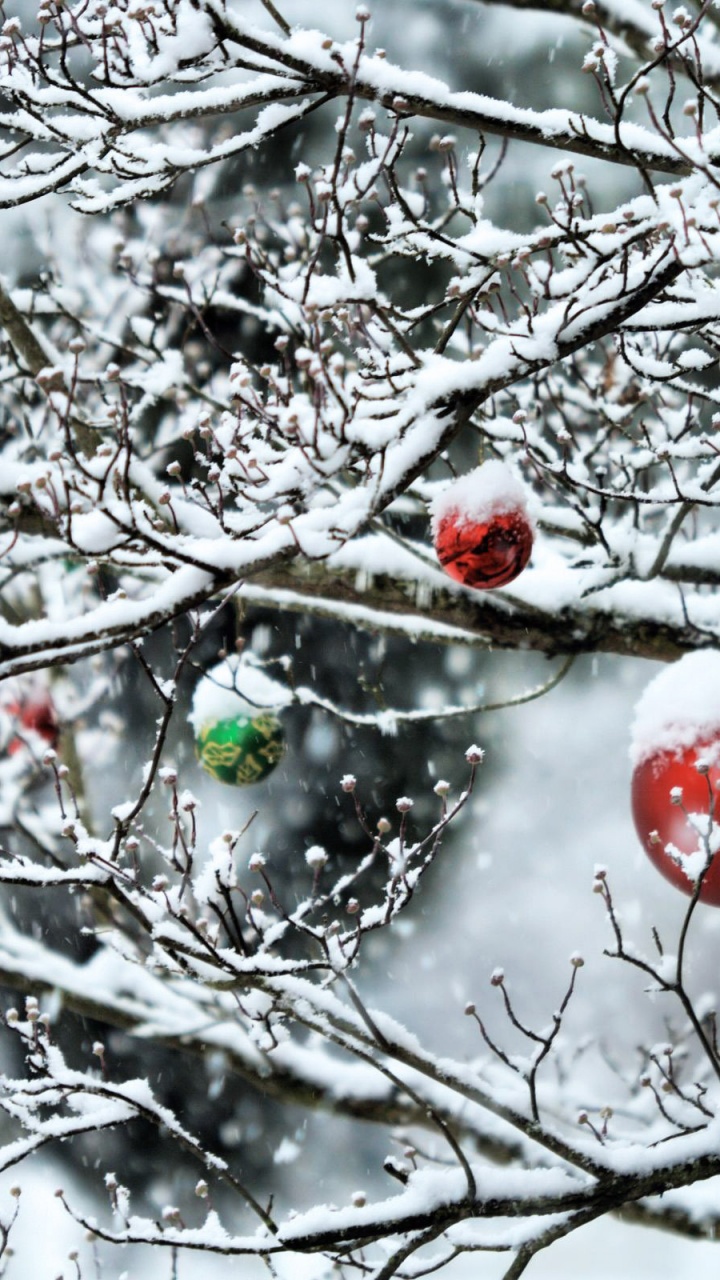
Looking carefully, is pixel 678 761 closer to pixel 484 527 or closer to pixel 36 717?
pixel 484 527

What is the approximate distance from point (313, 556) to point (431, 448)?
30cm

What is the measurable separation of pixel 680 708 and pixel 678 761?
0.17 metres

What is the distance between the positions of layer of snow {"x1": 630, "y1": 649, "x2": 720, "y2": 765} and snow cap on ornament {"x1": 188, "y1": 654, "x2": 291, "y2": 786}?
126 cm

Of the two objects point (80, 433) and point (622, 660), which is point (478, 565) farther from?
point (622, 660)

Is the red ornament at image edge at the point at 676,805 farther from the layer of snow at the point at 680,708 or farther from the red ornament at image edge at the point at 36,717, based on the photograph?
the red ornament at image edge at the point at 36,717

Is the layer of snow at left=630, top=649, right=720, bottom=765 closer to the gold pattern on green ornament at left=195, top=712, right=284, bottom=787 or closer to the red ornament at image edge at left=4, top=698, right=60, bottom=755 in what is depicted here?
the gold pattern on green ornament at left=195, top=712, right=284, bottom=787

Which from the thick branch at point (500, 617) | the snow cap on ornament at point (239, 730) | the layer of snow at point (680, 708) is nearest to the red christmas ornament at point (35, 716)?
the snow cap on ornament at point (239, 730)

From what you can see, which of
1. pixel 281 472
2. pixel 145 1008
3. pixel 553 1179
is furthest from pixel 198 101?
pixel 145 1008

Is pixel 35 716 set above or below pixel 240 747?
above

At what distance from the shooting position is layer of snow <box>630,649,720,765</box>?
2.95 meters

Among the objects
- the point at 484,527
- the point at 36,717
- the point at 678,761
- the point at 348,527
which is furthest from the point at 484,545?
the point at 36,717

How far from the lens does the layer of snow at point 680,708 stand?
295 centimetres

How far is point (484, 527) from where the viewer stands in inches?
91.7

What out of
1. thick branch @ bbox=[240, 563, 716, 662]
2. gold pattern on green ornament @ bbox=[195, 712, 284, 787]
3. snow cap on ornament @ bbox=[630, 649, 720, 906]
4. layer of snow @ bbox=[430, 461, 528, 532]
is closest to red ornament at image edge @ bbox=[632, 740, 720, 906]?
snow cap on ornament @ bbox=[630, 649, 720, 906]
